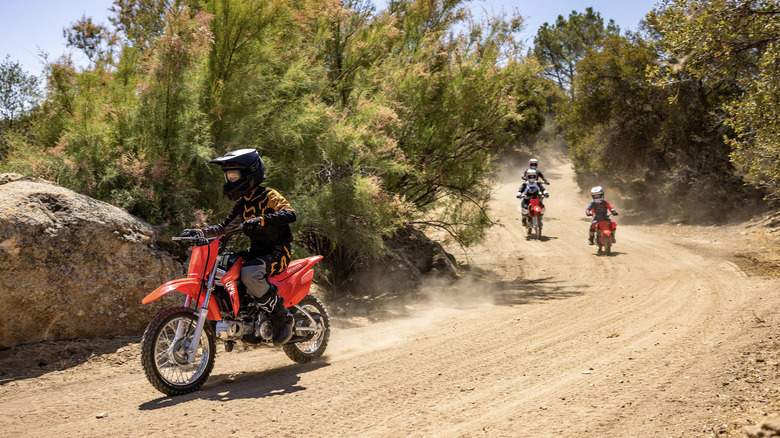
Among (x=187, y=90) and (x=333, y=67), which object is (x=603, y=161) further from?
(x=187, y=90)

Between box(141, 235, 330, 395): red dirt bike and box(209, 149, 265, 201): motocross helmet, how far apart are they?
0.51m

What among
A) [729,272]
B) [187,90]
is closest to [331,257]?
[187,90]

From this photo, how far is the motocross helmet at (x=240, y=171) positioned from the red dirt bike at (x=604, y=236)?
1240cm

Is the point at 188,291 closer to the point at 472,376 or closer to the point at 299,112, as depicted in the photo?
the point at 472,376

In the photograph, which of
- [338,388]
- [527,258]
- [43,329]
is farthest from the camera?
[527,258]

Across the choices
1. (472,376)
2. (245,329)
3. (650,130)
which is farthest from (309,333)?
(650,130)

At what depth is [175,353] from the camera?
5.30m

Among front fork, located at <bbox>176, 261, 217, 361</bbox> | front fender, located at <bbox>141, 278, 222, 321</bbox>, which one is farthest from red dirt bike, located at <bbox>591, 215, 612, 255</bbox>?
front fork, located at <bbox>176, 261, 217, 361</bbox>

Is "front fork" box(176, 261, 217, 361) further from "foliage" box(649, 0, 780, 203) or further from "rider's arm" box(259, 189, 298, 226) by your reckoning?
"foliage" box(649, 0, 780, 203)

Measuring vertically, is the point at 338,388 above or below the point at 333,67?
below

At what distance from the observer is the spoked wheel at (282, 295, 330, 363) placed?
21.4ft

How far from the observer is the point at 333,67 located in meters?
12.0

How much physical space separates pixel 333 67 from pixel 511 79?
13.0 feet

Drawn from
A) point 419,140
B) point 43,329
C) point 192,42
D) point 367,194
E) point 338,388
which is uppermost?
point 192,42
